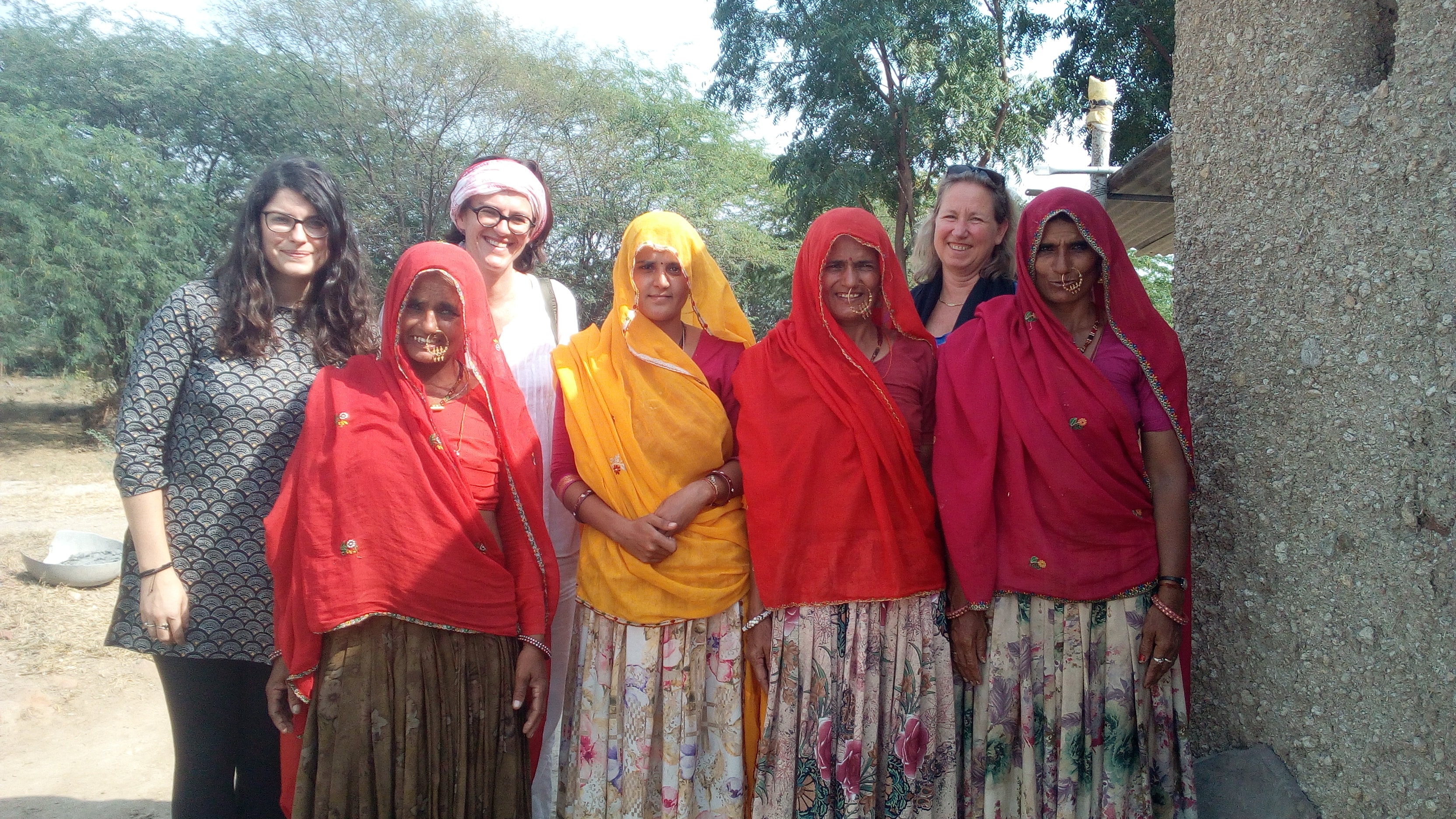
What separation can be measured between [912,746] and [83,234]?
Result: 13516mm

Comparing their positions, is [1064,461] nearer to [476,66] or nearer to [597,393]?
[597,393]

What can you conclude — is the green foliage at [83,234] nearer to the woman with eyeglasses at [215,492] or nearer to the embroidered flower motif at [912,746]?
the woman with eyeglasses at [215,492]

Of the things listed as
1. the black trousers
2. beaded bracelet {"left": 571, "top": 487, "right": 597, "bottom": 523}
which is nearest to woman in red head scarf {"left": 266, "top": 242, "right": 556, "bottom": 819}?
beaded bracelet {"left": 571, "top": 487, "right": 597, "bottom": 523}

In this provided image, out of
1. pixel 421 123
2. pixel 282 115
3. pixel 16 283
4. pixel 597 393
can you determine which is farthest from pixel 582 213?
pixel 597 393

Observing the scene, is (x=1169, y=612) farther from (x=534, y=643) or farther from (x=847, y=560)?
(x=534, y=643)

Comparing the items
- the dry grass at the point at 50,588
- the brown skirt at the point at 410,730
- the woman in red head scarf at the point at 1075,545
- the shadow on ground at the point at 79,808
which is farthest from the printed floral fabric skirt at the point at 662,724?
the dry grass at the point at 50,588

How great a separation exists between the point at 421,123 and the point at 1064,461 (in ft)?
39.1

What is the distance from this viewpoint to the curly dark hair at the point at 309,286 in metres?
2.25

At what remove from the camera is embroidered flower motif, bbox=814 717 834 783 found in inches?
83.7

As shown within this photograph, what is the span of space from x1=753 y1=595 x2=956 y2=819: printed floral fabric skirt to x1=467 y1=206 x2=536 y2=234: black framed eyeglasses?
156 centimetres

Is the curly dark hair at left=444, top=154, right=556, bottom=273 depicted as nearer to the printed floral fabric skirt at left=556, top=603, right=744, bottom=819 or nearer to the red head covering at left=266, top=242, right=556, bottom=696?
the red head covering at left=266, top=242, right=556, bottom=696

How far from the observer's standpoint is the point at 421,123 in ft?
40.0

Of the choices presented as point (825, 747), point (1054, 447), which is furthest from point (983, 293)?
point (825, 747)

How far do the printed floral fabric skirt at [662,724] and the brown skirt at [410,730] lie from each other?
0.22 metres
